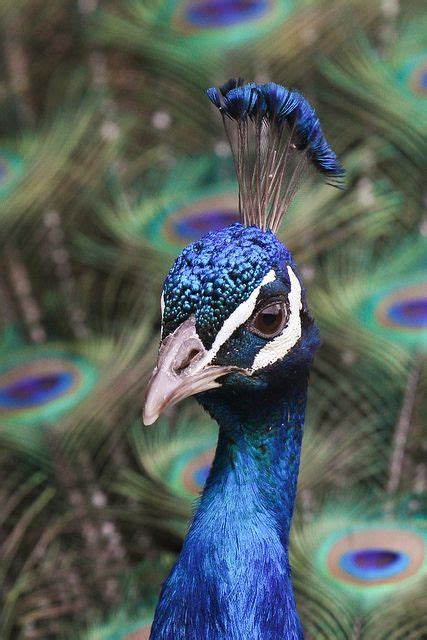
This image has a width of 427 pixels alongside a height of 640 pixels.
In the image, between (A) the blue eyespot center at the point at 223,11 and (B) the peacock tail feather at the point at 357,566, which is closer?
(B) the peacock tail feather at the point at 357,566

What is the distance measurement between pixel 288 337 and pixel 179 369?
4.9 inches

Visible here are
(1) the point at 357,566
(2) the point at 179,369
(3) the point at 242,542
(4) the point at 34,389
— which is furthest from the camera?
(4) the point at 34,389

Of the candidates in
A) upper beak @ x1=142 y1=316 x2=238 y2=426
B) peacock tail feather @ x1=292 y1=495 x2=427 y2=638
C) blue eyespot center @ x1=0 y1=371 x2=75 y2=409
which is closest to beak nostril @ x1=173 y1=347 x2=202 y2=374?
upper beak @ x1=142 y1=316 x2=238 y2=426

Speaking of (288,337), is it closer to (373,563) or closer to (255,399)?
(255,399)

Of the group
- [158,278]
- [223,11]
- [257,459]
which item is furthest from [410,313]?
[257,459]

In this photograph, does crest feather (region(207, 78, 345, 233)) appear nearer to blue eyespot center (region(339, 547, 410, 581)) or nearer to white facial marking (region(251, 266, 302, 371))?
white facial marking (region(251, 266, 302, 371))

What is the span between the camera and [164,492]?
1.66 meters

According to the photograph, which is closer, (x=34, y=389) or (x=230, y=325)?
(x=230, y=325)

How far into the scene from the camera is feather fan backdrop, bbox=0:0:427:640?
1648 millimetres

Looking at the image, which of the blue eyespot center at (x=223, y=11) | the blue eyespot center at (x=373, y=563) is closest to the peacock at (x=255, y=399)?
the blue eyespot center at (x=373, y=563)

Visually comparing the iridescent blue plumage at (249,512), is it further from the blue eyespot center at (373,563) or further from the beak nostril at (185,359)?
the blue eyespot center at (373,563)

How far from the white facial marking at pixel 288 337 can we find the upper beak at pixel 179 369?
0.06 m

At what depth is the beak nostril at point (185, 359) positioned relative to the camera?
94cm

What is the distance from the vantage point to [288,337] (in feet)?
3.34
